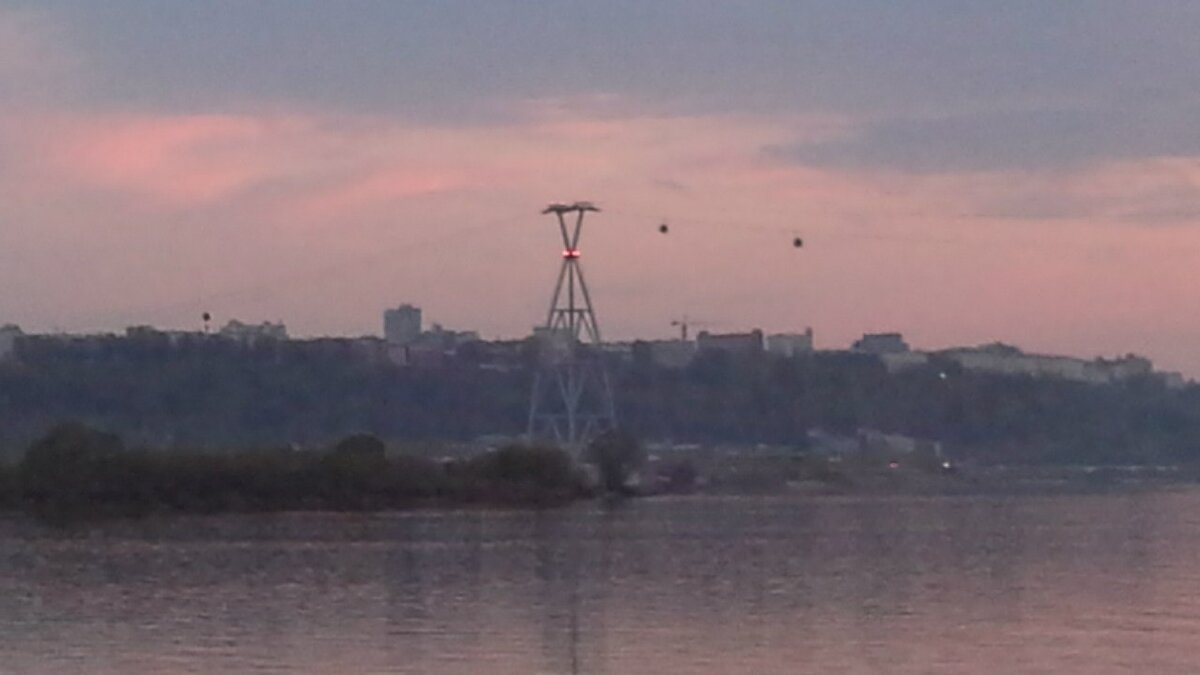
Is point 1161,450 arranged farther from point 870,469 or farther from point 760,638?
point 760,638

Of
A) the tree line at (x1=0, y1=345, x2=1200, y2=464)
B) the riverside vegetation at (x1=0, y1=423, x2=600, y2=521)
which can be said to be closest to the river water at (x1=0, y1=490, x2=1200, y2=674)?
the riverside vegetation at (x1=0, y1=423, x2=600, y2=521)

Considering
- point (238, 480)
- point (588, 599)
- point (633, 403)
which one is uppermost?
point (633, 403)

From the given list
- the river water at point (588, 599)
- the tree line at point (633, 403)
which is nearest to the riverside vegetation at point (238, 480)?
the river water at point (588, 599)

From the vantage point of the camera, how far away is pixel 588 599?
112 feet

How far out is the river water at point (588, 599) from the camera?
2581cm

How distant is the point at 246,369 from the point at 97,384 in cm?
774

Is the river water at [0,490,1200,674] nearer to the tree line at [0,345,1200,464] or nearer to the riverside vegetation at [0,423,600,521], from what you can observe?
the riverside vegetation at [0,423,600,521]

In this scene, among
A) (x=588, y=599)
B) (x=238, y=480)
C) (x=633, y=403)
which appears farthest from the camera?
(x=633, y=403)

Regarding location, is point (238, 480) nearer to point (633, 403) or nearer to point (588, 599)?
point (588, 599)

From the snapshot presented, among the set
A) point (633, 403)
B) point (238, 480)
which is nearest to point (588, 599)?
point (238, 480)

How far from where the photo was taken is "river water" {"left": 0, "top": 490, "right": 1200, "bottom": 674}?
2581 centimetres

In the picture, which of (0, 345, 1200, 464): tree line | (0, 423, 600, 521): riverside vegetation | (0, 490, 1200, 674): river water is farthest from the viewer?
(0, 345, 1200, 464): tree line

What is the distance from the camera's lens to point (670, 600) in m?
34.0

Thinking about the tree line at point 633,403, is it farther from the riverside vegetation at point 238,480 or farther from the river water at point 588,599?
the river water at point 588,599
